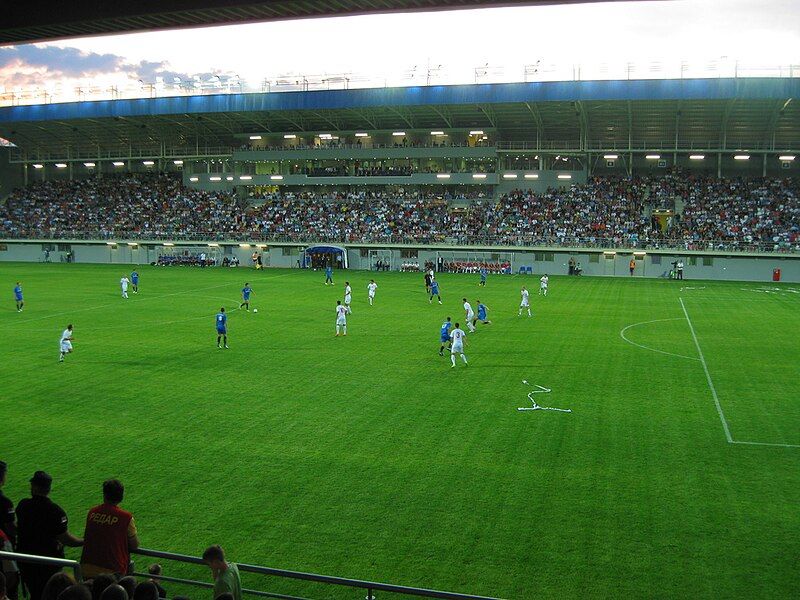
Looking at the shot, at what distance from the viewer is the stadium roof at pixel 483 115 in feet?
226

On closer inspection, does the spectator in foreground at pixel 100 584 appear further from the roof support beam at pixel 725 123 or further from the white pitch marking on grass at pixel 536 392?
the roof support beam at pixel 725 123

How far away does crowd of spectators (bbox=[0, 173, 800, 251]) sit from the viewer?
69688 mm

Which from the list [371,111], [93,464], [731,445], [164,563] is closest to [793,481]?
[731,445]

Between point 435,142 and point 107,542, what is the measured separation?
261 ft

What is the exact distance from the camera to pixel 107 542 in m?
7.46

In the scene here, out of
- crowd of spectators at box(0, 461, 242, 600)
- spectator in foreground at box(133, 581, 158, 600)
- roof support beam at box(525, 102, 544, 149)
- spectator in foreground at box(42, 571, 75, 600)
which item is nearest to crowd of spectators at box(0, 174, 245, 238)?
roof support beam at box(525, 102, 544, 149)

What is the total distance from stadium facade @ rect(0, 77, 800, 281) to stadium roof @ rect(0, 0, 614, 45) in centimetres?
6263

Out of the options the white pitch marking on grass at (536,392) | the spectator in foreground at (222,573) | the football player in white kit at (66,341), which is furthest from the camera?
the football player in white kit at (66,341)

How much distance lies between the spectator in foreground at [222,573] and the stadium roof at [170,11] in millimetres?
5799

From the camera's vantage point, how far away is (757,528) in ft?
41.0

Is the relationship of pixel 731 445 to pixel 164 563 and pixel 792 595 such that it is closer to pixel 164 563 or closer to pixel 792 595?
pixel 792 595

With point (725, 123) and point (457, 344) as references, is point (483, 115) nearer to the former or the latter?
point (725, 123)

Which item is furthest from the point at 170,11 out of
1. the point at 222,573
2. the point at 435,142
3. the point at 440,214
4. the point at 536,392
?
the point at 435,142

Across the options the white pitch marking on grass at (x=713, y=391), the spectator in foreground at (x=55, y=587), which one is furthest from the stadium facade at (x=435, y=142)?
the spectator in foreground at (x=55, y=587)
